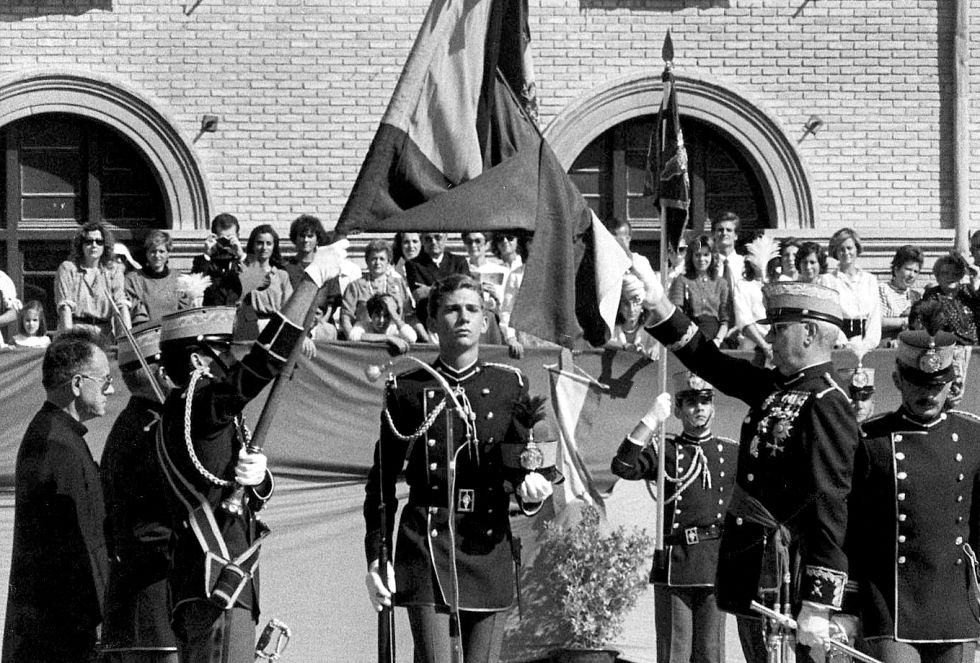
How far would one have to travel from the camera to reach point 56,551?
7523 millimetres

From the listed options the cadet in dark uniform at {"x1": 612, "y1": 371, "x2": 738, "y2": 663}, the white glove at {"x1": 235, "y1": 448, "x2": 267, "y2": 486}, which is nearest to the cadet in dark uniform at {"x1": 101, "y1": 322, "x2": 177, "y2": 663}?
the white glove at {"x1": 235, "y1": 448, "x2": 267, "y2": 486}

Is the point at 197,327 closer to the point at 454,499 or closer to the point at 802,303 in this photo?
the point at 454,499

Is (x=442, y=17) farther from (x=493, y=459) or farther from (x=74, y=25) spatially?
(x=74, y=25)

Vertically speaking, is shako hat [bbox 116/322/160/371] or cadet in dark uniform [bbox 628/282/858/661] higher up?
shako hat [bbox 116/322/160/371]

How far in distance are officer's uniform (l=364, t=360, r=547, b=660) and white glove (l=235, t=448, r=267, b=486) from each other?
33.4 inches

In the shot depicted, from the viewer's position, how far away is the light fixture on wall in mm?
16812

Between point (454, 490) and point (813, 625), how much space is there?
1639 millimetres

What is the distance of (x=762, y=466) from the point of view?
7168 millimetres

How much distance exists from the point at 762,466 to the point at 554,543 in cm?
390

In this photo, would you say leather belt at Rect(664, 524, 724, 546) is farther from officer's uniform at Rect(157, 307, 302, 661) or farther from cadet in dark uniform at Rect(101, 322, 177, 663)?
officer's uniform at Rect(157, 307, 302, 661)

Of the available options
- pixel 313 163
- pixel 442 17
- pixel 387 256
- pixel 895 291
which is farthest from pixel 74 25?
pixel 442 17

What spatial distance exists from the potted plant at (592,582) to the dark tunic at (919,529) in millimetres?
3110

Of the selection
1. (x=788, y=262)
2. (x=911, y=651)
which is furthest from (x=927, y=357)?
(x=788, y=262)

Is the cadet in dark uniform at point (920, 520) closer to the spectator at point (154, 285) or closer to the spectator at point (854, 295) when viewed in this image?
the spectator at point (854, 295)
